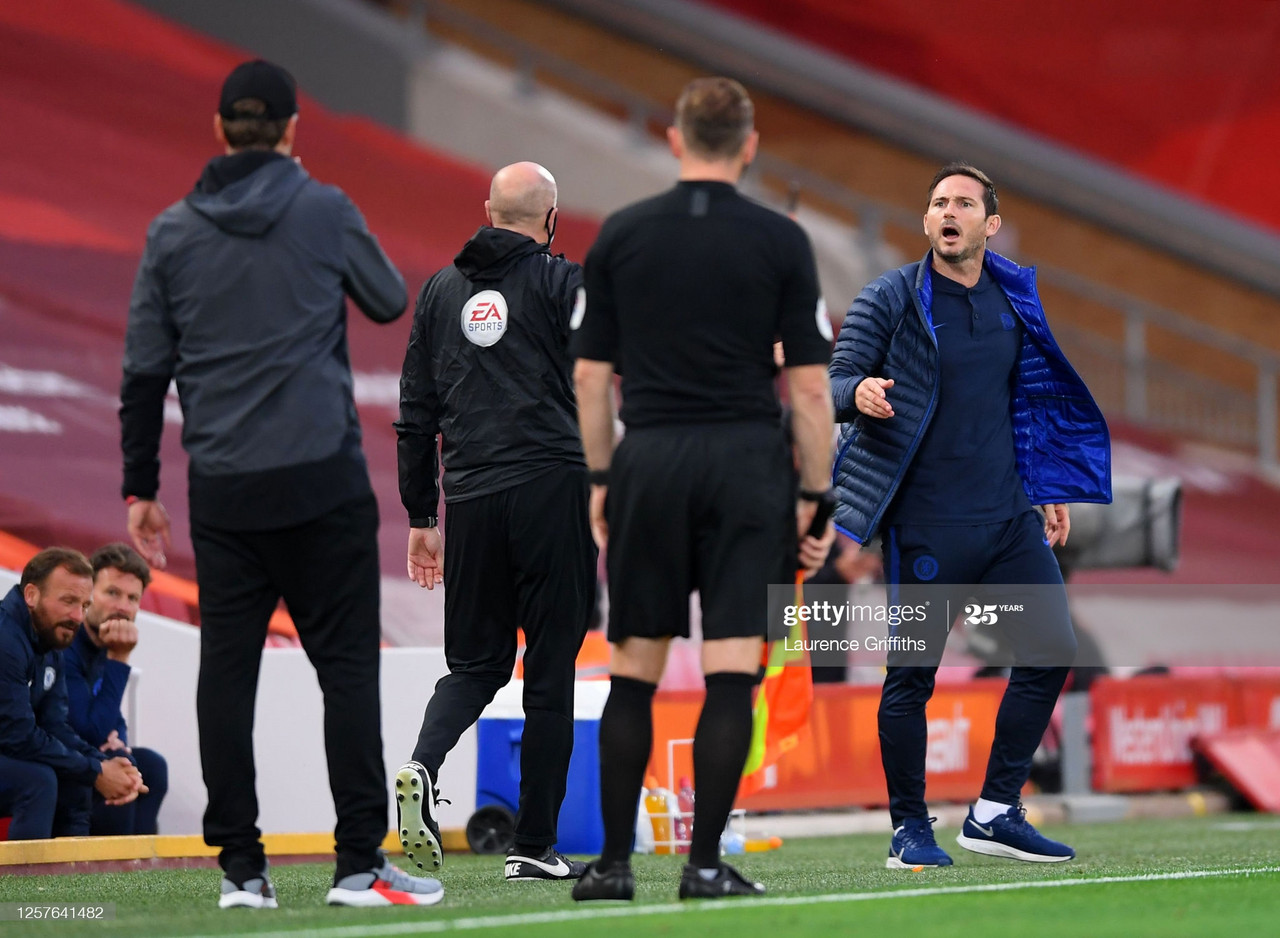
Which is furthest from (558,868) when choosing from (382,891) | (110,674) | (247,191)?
(110,674)

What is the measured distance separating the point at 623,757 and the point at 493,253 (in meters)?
1.81

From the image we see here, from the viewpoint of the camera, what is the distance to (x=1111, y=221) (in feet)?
67.4

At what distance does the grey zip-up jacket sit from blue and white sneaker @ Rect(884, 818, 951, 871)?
2.12m

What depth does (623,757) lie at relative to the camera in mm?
4418

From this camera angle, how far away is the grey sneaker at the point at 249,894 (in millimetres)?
4500

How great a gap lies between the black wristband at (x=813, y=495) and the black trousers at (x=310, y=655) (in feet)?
3.39

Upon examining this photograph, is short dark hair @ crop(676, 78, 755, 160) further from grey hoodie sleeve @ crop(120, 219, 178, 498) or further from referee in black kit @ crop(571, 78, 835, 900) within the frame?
grey hoodie sleeve @ crop(120, 219, 178, 498)

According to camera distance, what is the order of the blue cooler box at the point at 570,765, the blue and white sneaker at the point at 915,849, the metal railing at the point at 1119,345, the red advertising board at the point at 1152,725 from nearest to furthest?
1. the blue and white sneaker at the point at 915,849
2. the blue cooler box at the point at 570,765
3. the red advertising board at the point at 1152,725
4. the metal railing at the point at 1119,345

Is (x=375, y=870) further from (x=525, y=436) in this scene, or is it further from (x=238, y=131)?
(x=238, y=131)

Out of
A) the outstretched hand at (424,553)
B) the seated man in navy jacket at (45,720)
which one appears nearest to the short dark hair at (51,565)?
the seated man in navy jacket at (45,720)

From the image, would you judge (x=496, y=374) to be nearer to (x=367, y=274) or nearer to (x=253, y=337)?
(x=367, y=274)

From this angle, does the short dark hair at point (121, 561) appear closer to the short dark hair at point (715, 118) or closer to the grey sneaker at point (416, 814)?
the grey sneaker at point (416, 814)

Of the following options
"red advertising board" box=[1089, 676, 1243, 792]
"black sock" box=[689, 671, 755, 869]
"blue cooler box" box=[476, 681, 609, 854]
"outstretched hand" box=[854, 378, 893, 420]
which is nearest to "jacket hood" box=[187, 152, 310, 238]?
"black sock" box=[689, 671, 755, 869]

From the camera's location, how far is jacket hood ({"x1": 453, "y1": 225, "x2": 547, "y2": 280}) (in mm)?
5605
